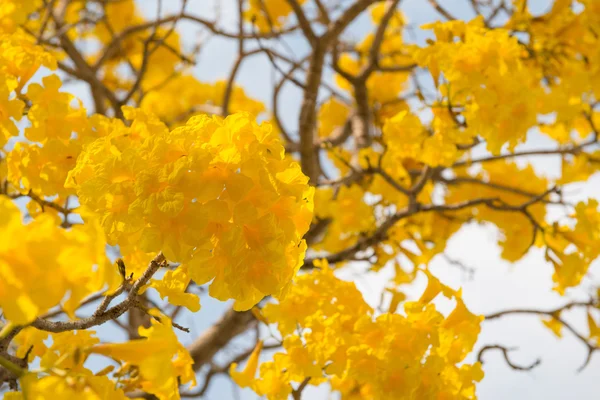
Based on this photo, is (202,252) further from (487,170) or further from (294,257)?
(487,170)

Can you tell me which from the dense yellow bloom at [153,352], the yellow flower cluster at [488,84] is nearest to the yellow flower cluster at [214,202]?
the dense yellow bloom at [153,352]

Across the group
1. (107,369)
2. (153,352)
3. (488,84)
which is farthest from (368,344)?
(488,84)

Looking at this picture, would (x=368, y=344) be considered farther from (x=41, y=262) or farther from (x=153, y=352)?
(x=41, y=262)

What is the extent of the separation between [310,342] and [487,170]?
3134 mm

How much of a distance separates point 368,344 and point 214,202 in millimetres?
954

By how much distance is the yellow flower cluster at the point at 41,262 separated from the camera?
1.02 metres

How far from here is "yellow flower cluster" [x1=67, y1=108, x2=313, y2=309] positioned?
1.36m

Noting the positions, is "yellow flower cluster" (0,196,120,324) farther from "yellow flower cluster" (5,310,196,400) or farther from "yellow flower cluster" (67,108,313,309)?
"yellow flower cluster" (67,108,313,309)

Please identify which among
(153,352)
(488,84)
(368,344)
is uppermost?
(488,84)

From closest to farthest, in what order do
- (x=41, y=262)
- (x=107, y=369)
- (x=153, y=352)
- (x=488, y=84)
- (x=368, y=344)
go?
1. (x=41, y=262)
2. (x=153, y=352)
3. (x=107, y=369)
4. (x=368, y=344)
5. (x=488, y=84)

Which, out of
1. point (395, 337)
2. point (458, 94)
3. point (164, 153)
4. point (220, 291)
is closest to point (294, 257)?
point (220, 291)

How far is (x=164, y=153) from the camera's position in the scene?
4.66ft

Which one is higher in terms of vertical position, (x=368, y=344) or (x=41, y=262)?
(x=368, y=344)

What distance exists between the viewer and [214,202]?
53.8 inches
